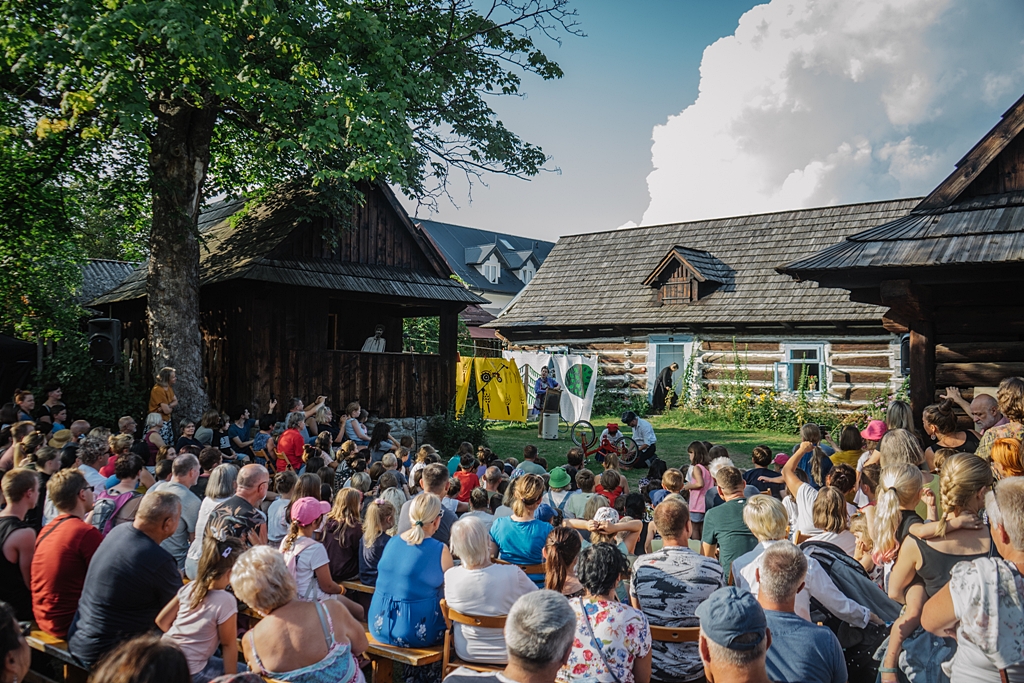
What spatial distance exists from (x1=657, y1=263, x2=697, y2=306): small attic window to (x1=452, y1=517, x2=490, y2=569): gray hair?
19663 mm

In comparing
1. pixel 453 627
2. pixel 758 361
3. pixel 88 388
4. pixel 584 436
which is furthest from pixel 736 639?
pixel 758 361

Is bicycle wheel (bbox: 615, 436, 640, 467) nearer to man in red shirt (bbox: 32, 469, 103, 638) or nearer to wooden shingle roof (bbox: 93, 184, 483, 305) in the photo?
wooden shingle roof (bbox: 93, 184, 483, 305)

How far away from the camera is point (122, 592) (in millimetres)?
4238

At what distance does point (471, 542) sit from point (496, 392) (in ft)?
54.6

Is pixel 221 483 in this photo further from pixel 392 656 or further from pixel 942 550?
pixel 942 550

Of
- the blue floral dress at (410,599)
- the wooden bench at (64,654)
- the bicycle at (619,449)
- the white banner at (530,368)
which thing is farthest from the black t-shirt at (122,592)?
the white banner at (530,368)

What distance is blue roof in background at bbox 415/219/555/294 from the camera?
184ft

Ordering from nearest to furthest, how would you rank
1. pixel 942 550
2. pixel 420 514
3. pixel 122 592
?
1. pixel 942 550
2. pixel 122 592
3. pixel 420 514

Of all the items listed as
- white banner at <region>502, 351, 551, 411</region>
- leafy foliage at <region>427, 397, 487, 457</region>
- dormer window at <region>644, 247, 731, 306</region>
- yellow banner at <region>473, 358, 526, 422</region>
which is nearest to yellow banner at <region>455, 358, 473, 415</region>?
yellow banner at <region>473, 358, 526, 422</region>

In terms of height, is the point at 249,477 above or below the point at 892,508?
below

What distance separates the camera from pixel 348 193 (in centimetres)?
1552

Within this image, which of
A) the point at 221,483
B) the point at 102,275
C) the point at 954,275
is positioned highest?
the point at 102,275

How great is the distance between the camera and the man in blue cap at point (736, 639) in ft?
9.21

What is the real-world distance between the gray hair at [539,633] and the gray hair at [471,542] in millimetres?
1485
